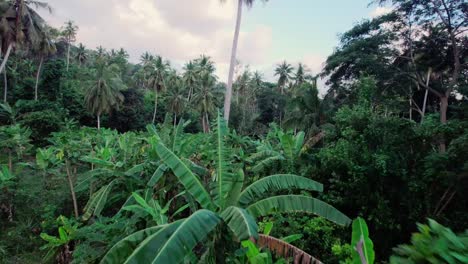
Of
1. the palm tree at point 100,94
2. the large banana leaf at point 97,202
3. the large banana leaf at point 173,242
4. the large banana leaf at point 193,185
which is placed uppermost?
the palm tree at point 100,94

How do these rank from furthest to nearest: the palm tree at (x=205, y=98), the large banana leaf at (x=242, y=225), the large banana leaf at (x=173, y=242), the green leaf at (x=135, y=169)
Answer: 1. the palm tree at (x=205, y=98)
2. the green leaf at (x=135, y=169)
3. the large banana leaf at (x=242, y=225)
4. the large banana leaf at (x=173, y=242)

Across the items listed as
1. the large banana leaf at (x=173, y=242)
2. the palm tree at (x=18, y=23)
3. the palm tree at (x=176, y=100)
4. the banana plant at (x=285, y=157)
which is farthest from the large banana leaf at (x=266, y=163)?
the palm tree at (x=176, y=100)

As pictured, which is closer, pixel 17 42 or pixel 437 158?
pixel 437 158

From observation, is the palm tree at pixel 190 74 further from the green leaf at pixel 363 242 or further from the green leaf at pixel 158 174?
the green leaf at pixel 363 242

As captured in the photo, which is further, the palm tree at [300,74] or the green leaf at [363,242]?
the palm tree at [300,74]

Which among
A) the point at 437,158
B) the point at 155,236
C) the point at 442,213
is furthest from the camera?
the point at 442,213

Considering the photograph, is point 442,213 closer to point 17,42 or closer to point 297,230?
point 297,230

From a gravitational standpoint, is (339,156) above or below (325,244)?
above

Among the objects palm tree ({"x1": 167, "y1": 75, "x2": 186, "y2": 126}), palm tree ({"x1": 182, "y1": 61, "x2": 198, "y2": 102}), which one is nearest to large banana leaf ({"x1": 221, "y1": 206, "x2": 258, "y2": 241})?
palm tree ({"x1": 167, "y1": 75, "x2": 186, "y2": 126})

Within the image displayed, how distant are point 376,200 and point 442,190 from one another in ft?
4.58

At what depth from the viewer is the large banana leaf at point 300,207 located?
4785 mm

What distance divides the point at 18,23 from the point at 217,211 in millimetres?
21478

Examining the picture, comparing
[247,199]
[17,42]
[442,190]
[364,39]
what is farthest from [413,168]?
[17,42]

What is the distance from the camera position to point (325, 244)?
20.0ft
